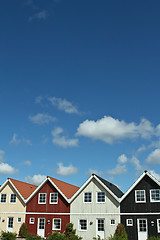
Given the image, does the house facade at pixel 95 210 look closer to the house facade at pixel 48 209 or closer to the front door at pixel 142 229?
the house facade at pixel 48 209

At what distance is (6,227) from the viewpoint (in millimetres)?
37406

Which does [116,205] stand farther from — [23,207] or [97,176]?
[23,207]

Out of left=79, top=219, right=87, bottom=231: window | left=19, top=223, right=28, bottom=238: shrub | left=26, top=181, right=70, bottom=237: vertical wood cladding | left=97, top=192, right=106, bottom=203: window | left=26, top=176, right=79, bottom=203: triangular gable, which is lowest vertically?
left=19, top=223, right=28, bottom=238: shrub

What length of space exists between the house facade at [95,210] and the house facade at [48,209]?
50.8 inches

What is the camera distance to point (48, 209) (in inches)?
1447

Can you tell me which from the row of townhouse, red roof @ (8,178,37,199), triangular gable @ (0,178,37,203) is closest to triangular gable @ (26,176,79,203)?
the row of townhouse

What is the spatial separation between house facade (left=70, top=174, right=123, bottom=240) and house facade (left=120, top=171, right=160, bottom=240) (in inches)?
46.9

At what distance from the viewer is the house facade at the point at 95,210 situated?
33.4 meters

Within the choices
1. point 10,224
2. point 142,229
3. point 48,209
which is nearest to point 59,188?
point 48,209

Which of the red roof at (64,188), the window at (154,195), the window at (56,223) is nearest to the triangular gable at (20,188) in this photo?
the red roof at (64,188)

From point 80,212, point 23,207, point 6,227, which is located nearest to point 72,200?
point 80,212

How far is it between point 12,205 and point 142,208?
17.0m

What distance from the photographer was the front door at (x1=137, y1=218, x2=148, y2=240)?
3152 centimetres

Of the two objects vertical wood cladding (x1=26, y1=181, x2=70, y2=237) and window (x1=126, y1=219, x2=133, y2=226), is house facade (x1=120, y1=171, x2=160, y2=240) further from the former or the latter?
vertical wood cladding (x1=26, y1=181, x2=70, y2=237)
